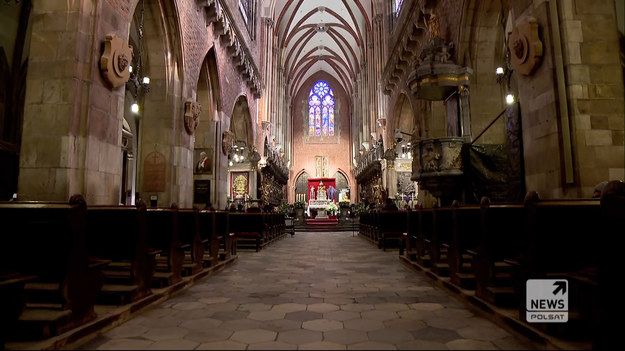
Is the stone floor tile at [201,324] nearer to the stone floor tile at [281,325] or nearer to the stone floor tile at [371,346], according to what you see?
the stone floor tile at [281,325]

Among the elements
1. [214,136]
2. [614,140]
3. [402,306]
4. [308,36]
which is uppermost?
[308,36]

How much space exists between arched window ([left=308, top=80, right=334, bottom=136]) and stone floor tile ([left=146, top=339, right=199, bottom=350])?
119ft

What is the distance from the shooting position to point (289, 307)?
372cm

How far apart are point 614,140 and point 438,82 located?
4284mm

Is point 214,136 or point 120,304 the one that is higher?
point 214,136

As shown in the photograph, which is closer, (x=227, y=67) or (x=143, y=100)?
(x=143, y=100)

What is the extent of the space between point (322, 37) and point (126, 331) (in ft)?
111

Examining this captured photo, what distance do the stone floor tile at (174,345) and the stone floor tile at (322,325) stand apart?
907mm

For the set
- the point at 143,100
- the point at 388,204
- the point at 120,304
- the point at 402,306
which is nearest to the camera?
the point at 120,304

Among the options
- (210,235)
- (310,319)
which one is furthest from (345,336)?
(210,235)

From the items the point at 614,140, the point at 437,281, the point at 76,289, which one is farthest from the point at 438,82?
the point at 76,289

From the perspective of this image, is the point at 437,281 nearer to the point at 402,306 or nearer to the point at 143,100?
the point at 402,306

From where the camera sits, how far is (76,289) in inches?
113

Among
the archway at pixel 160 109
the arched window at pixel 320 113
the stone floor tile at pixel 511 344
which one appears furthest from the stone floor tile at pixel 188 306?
the arched window at pixel 320 113
